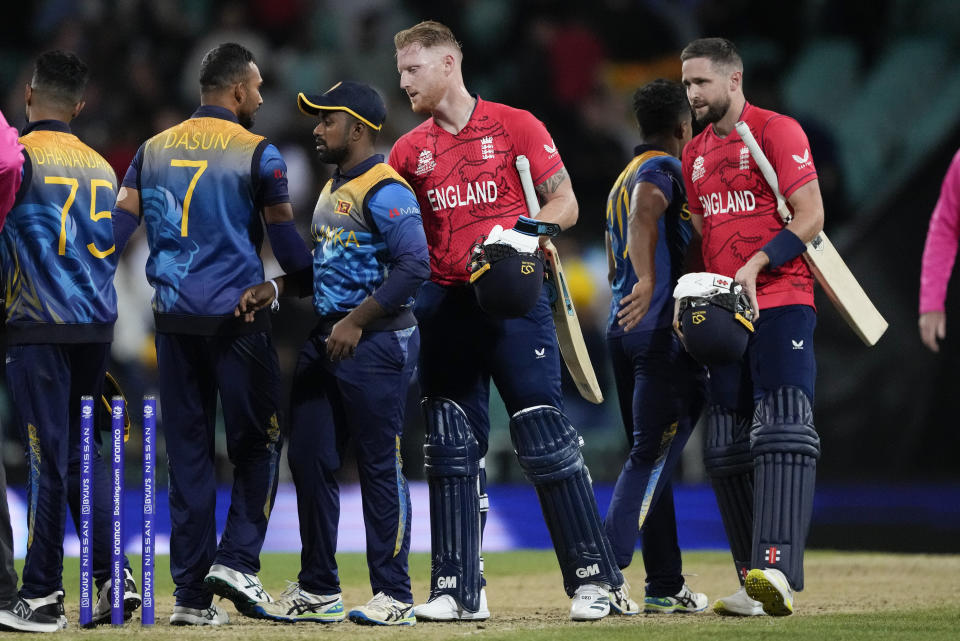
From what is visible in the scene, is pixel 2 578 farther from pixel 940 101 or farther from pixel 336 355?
pixel 940 101

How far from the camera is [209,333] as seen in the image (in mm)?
5277

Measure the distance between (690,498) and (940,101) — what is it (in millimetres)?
5432

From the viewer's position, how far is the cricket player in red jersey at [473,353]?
5.39 metres

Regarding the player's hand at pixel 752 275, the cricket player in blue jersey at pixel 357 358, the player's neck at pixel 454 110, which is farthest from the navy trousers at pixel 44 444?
the player's hand at pixel 752 275

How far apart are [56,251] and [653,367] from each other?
2.60m

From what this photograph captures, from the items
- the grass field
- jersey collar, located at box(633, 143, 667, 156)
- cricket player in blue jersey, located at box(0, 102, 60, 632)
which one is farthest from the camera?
jersey collar, located at box(633, 143, 667, 156)

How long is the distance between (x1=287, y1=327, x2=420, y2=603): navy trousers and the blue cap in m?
0.88

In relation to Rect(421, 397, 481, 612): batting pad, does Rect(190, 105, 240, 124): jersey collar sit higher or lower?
higher

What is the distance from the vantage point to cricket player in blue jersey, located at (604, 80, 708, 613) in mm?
5945

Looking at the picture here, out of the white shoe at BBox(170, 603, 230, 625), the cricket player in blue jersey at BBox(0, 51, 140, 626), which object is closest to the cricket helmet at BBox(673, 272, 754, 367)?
the white shoe at BBox(170, 603, 230, 625)

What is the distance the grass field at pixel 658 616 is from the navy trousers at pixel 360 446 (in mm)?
265

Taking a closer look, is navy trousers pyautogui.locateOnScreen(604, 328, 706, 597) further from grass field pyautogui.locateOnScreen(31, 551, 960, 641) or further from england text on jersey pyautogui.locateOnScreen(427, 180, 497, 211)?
england text on jersey pyautogui.locateOnScreen(427, 180, 497, 211)

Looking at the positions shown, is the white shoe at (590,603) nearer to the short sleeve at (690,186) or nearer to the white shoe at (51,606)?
the short sleeve at (690,186)

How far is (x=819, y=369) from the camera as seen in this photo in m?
11.3
